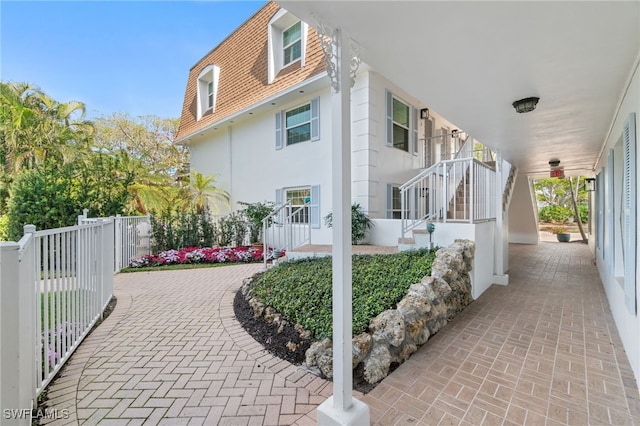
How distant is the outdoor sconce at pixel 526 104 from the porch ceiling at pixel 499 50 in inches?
2.9

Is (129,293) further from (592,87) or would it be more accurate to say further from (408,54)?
(592,87)

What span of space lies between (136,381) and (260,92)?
340 inches

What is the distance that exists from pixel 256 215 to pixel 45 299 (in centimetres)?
641

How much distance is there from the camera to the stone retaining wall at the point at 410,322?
8.80ft

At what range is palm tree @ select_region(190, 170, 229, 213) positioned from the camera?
34.7ft

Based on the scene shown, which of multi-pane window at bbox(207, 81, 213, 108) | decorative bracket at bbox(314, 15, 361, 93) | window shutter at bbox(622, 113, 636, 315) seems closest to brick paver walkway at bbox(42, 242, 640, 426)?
window shutter at bbox(622, 113, 636, 315)

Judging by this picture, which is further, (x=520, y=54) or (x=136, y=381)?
(x=136, y=381)

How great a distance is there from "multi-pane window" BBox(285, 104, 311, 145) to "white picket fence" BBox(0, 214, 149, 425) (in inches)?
224

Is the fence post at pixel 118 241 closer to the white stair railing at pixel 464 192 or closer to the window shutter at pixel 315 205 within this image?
the window shutter at pixel 315 205

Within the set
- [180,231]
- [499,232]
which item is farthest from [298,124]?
[499,232]

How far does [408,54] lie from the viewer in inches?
92.9

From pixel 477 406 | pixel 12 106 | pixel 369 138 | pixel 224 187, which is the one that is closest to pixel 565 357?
pixel 477 406

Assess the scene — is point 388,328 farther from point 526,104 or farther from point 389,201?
point 389,201

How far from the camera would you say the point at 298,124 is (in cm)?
874
